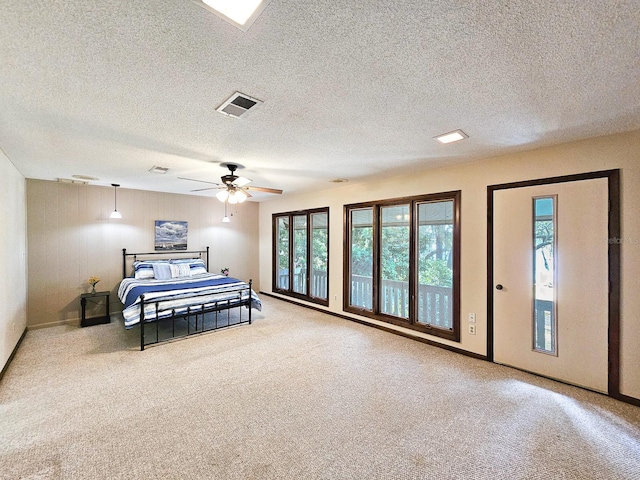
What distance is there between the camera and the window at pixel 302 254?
5.94 m

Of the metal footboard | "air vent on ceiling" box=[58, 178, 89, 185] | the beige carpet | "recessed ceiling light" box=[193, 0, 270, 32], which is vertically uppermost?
"air vent on ceiling" box=[58, 178, 89, 185]

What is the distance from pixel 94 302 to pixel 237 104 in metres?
5.22

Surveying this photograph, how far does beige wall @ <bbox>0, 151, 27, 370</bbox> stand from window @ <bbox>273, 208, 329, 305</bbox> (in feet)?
14.6

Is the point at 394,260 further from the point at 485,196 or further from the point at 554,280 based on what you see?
the point at 554,280

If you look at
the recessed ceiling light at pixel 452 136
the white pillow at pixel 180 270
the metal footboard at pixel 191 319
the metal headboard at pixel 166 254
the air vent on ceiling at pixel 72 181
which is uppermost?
the air vent on ceiling at pixel 72 181

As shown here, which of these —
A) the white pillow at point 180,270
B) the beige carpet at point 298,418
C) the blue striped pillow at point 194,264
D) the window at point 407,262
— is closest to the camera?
the beige carpet at point 298,418

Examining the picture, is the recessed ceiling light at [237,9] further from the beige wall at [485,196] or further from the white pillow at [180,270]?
the white pillow at [180,270]

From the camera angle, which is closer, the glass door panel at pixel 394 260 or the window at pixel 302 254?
the glass door panel at pixel 394 260

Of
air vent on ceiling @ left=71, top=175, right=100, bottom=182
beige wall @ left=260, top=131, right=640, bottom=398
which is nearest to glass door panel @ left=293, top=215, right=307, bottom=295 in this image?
beige wall @ left=260, top=131, right=640, bottom=398

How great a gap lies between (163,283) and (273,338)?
2281 millimetres

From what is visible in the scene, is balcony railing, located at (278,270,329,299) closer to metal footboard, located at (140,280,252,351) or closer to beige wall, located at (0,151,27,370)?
metal footboard, located at (140,280,252,351)

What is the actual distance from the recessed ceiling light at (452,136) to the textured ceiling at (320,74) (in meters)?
0.09

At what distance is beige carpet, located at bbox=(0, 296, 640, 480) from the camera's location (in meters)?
1.87

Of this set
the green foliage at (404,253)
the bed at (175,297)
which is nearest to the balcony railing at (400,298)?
the green foliage at (404,253)
